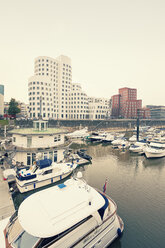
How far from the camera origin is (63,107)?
106 metres

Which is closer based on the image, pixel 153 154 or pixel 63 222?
pixel 63 222

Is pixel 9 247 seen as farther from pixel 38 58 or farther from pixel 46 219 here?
pixel 38 58

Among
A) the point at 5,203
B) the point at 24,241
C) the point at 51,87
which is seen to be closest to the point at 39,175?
the point at 5,203

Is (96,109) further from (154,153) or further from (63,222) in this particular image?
(63,222)

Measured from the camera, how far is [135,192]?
68.4 feet

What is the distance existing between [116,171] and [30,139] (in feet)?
67.9

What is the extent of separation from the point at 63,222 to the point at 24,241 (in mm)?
2923

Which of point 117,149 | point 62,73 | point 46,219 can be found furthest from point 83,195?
point 62,73

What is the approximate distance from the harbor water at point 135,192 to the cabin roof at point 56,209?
5.44m

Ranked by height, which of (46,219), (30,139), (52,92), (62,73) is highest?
(62,73)

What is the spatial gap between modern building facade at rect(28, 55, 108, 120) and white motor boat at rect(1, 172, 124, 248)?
271 feet

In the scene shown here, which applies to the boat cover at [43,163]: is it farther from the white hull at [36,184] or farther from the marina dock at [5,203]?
the marina dock at [5,203]

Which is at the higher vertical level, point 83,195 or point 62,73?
point 62,73

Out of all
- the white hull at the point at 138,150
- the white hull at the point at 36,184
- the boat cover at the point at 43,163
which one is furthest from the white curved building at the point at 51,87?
the white hull at the point at 36,184
